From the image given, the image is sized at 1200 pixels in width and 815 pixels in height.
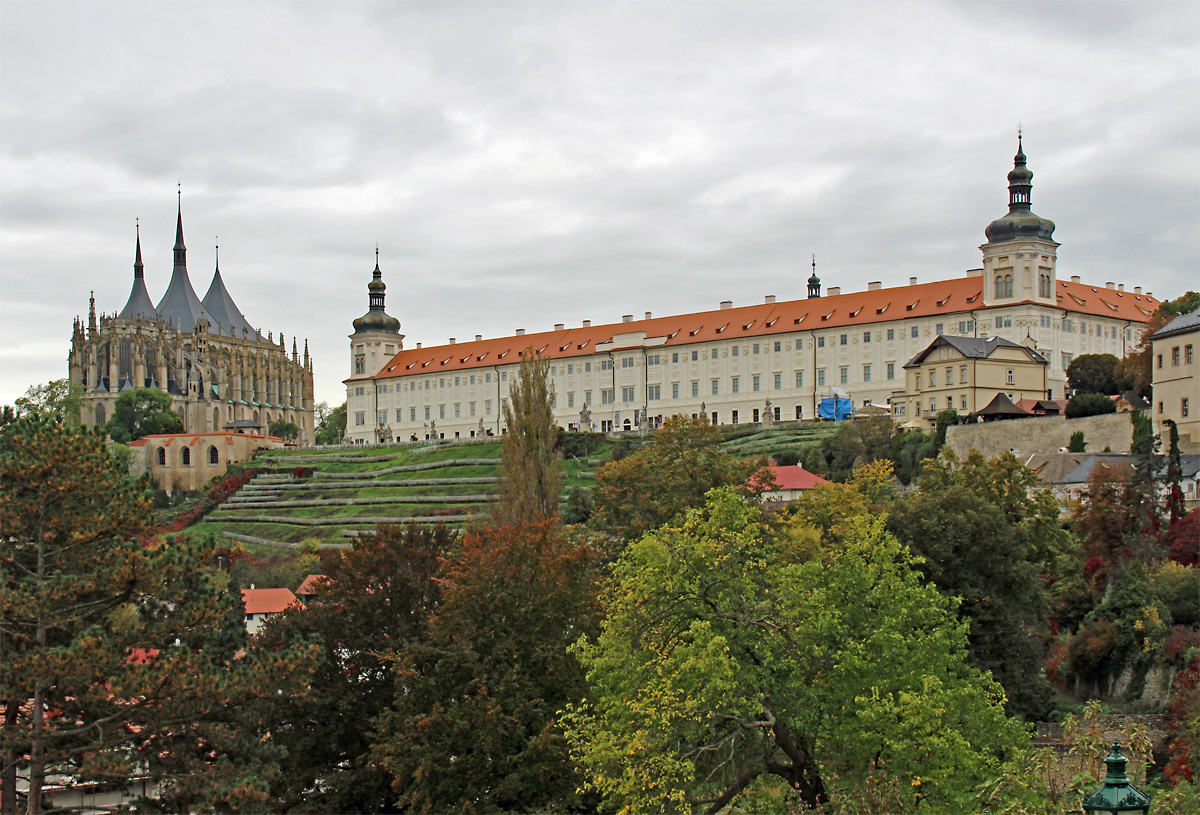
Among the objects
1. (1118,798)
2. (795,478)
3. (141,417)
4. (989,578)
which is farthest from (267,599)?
(141,417)

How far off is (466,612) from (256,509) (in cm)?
6401

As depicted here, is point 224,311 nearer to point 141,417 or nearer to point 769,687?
point 141,417

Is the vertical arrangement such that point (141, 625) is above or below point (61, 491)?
below

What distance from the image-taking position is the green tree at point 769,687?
19.3m

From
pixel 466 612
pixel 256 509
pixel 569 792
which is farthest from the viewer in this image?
pixel 256 509

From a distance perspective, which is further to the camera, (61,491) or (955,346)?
(955,346)

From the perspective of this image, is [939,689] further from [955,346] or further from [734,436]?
[734,436]

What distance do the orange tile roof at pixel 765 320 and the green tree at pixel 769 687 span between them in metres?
58.1

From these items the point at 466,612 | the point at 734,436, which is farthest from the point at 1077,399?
the point at 466,612

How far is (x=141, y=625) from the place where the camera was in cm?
1972

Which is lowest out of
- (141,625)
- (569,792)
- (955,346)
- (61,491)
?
(569,792)

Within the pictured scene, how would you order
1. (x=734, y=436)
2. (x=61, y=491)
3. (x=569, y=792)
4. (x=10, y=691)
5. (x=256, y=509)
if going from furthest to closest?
(x=256, y=509), (x=734, y=436), (x=569, y=792), (x=61, y=491), (x=10, y=691)

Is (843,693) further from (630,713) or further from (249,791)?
(249,791)

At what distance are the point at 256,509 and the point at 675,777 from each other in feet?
232
